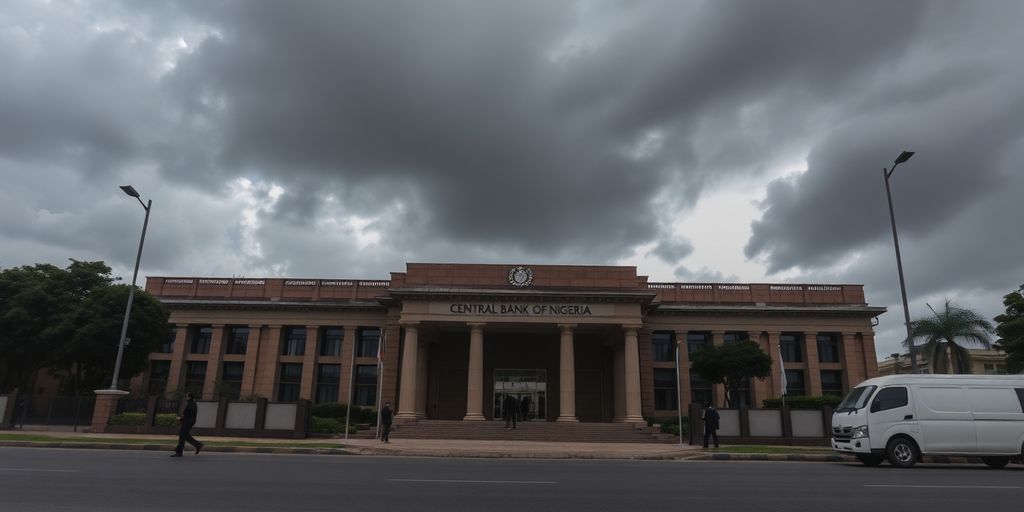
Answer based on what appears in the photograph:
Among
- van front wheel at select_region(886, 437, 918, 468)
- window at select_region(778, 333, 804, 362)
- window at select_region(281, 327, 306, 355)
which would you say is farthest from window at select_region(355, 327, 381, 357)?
van front wheel at select_region(886, 437, 918, 468)

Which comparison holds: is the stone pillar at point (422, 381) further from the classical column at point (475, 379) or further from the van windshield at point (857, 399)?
the van windshield at point (857, 399)

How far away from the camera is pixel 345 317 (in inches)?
1844

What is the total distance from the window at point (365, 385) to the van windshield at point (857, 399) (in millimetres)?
35190

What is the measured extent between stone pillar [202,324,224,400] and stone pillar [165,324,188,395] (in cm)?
183

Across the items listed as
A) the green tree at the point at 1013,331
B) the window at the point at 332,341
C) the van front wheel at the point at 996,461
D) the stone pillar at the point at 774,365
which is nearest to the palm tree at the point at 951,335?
the green tree at the point at 1013,331

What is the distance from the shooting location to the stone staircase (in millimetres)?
32906

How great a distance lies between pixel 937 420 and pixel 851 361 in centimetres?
3170

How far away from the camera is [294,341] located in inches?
1881

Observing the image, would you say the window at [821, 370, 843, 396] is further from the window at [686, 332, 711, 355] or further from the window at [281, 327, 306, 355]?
the window at [281, 327, 306, 355]

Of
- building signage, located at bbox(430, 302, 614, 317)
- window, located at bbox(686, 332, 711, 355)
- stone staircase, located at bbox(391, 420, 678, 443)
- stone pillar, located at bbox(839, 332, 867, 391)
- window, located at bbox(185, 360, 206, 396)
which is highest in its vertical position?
Answer: building signage, located at bbox(430, 302, 614, 317)

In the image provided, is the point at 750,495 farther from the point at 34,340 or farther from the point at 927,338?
the point at 34,340

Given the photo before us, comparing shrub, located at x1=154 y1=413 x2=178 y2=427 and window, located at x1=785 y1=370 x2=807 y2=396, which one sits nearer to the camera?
shrub, located at x1=154 y1=413 x2=178 y2=427

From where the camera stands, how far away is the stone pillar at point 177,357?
4584 cm

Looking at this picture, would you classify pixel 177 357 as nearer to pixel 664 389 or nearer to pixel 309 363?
pixel 309 363
